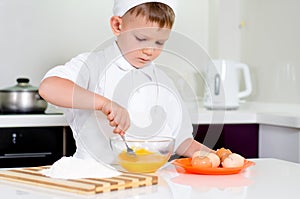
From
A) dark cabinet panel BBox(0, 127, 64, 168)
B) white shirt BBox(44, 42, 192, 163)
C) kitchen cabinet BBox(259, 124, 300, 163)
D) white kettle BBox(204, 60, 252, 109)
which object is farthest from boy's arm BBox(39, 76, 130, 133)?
white kettle BBox(204, 60, 252, 109)

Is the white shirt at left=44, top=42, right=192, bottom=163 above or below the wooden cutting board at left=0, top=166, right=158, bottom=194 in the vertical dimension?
above

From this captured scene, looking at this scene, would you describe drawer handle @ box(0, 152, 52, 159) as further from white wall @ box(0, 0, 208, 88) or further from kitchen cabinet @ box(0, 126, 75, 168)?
white wall @ box(0, 0, 208, 88)

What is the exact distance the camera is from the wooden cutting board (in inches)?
41.2

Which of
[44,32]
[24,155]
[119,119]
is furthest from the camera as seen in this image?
[44,32]

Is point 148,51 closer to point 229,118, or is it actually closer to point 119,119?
point 119,119

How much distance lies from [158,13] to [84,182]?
548 mm

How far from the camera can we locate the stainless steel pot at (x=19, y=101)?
250 cm

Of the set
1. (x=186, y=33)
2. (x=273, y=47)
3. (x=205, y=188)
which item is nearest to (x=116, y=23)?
(x=205, y=188)

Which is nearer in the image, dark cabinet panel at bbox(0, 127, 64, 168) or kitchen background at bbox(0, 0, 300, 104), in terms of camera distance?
dark cabinet panel at bbox(0, 127, 64, 168)

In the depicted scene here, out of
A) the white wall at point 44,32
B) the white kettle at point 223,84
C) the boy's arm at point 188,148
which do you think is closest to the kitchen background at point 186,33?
the white wall at point 44,32

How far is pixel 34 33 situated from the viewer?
288 cm

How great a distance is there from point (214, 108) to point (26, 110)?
100 centimetres

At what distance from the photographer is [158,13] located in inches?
56.9

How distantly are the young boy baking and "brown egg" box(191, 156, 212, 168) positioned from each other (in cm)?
15
